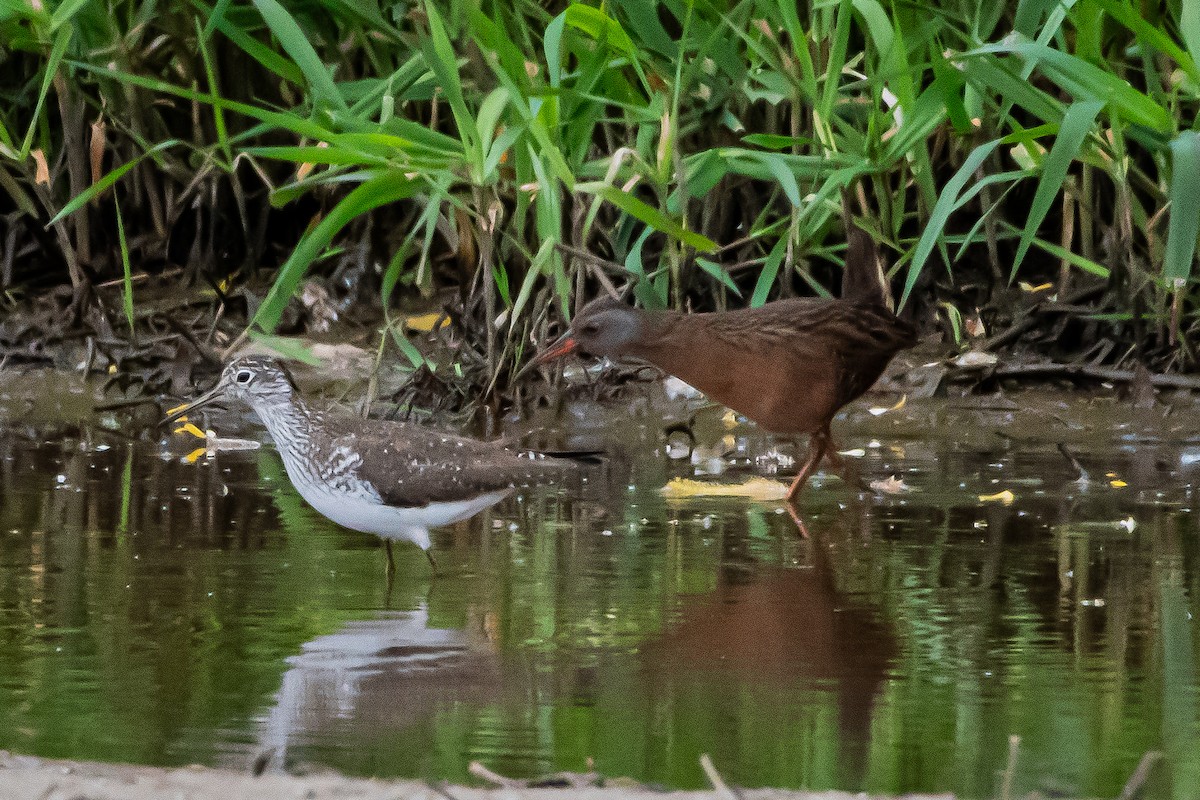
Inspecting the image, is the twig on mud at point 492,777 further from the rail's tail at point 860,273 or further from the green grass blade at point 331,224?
the green grass blade at point 331,224

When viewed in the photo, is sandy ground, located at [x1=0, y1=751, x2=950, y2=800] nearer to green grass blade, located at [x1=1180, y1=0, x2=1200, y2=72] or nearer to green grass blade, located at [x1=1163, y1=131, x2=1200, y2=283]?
green grass blade, located at [x1=1163, y1=131, x2=1200, y2=283]

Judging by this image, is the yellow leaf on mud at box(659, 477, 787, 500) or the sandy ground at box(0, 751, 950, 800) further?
the yellow leaf on mud at box(659, 477, 787, 500)

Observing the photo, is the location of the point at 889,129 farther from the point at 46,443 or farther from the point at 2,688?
the point at 2,688

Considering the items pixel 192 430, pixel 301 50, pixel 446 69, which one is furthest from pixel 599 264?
pixel 192 430

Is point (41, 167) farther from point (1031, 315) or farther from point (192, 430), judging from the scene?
point (1031, 315)

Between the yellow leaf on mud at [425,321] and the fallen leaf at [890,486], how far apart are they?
265cm

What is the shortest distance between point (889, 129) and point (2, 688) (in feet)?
14.5

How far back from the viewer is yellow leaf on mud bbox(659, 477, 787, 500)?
22.2ft

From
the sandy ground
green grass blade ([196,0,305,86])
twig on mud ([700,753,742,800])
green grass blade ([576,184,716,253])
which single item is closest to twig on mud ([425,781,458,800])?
the sandy ground

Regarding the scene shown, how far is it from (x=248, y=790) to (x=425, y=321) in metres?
5.68

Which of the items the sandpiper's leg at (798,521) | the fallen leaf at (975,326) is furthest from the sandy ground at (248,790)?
the fallen leaf at (975,326)

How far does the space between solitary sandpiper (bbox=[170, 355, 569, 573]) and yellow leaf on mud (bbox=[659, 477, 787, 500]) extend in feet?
3.32

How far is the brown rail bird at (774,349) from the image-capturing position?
6773 millimetres

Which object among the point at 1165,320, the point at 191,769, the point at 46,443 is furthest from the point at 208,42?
the point at 191,769
